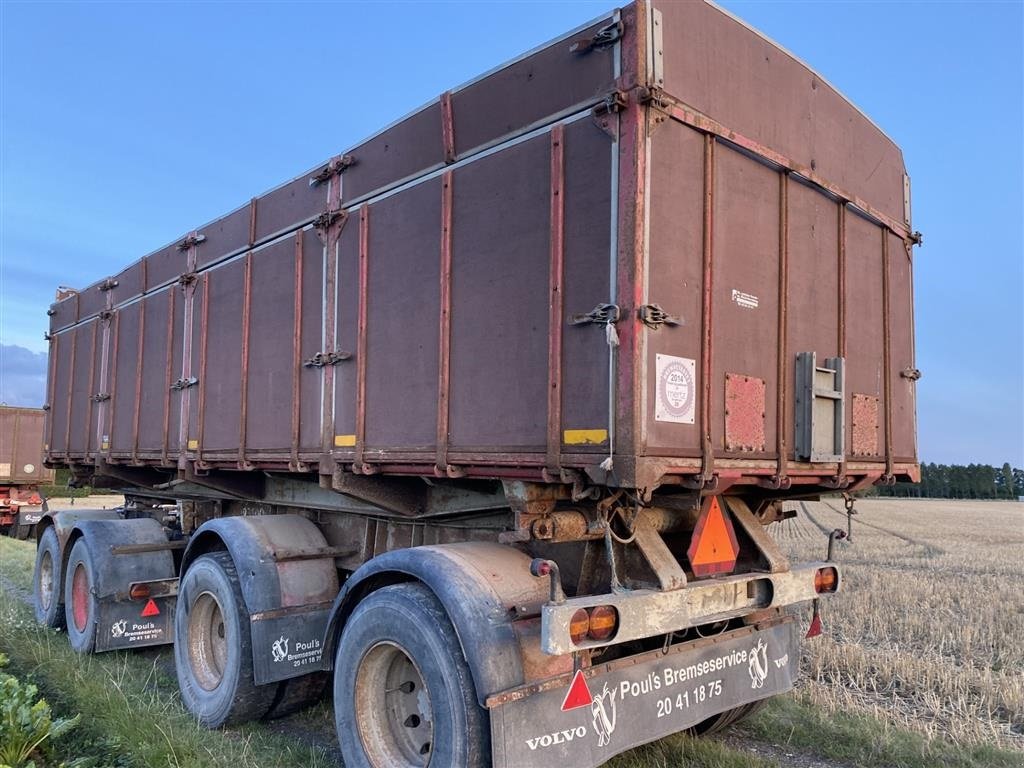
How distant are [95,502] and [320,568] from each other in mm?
28091

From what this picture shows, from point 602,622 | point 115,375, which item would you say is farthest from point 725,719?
point 115,375

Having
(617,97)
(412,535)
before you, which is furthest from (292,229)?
(617,97)

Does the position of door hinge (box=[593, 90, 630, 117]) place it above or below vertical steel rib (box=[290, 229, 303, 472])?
above

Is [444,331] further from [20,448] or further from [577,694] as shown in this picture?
[20,448]

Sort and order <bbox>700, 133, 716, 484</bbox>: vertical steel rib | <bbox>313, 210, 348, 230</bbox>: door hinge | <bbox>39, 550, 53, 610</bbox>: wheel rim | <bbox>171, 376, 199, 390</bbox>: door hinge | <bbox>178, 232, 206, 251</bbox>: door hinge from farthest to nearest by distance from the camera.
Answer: <bbox>39, 550, 53, 610</bbox>: wheel rim
<bbox>178, 232, 206, 251</bbox>: door hinge
<bbox>171, 376, 199, 390</bbox>: door hinge
<bbox>313, 210, 348, 230</bbox>: door hinge
<bbox>700, 133, 716, 484</bbox>: vertical steel rib

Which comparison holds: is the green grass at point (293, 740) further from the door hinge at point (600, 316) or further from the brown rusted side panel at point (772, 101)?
the brown rusted side panel at point (772, 101)

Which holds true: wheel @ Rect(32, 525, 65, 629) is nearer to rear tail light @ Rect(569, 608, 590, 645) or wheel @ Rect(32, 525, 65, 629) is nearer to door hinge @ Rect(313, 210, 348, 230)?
door hinge @ Rect(313, 210, 348, 230)

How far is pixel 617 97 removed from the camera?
130 inches

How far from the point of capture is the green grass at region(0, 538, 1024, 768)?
434 centimetres

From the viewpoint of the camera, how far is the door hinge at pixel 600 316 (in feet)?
10.6

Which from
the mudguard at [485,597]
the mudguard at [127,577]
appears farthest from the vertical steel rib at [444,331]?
the mudguard at [127,577]

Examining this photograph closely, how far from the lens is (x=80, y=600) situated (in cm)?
752

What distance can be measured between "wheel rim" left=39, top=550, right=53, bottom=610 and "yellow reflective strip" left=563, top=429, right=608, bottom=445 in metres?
7.26

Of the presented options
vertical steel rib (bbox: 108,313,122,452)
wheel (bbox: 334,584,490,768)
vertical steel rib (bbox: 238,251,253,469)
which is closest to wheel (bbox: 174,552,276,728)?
vertical steel rib (bbox: 238,251,253,469)
